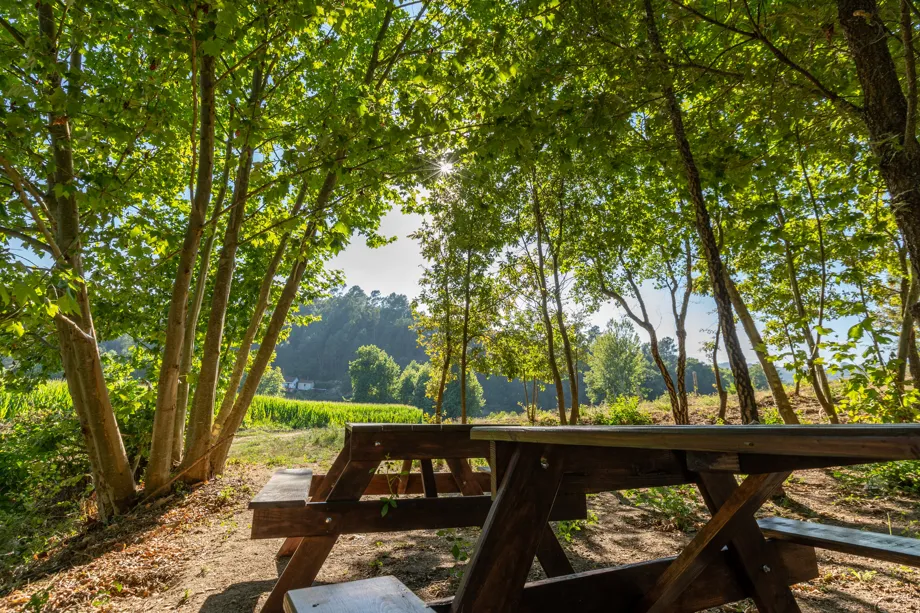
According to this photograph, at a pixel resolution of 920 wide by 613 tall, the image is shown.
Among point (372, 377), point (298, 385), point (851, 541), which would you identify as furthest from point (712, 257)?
point (298, 385)

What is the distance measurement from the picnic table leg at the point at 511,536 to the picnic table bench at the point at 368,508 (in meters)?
0.99

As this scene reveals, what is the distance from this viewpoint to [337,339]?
386 ft

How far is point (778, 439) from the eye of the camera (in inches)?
35.0

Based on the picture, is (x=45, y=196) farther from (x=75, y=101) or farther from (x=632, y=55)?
(x=632, y=55)

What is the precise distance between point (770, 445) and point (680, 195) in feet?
14.5

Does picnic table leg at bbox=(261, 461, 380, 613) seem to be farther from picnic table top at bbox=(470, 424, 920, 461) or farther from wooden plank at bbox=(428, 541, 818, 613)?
picnic table top at bbox=(470, 424, 920, 461)

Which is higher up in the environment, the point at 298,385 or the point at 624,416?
the point at 624,416

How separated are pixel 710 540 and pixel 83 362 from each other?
5.87 meters

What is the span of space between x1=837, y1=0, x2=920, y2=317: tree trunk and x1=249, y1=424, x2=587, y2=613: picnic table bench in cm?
261

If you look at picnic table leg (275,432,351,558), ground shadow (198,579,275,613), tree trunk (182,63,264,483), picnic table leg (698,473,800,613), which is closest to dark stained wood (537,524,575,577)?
picnic table leg (698,473,800,613)

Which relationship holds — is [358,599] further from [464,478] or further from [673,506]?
[673,506]

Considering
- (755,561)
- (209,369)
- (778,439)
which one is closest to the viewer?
(778,439)

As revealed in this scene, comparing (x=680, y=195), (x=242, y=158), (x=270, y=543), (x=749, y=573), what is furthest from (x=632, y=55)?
(x=270, y=543)

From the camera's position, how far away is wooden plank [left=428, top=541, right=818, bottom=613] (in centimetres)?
156
